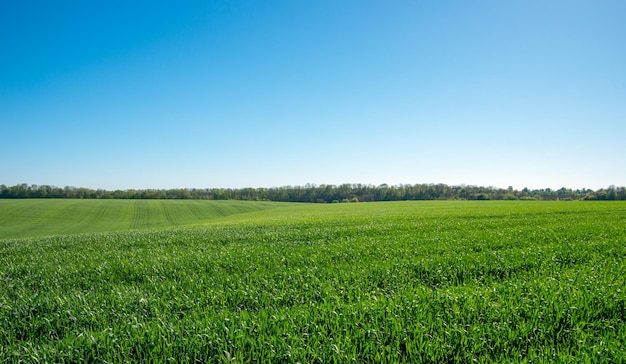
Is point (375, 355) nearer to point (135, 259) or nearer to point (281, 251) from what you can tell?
point (281, 251)

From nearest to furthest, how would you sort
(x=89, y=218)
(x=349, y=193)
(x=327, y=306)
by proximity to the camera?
(x=327, y=306), (x=89, y=218), (x=349, y=193)

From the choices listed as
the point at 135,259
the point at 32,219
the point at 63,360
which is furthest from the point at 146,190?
the point at 63,360

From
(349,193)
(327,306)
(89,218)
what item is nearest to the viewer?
(327,306)

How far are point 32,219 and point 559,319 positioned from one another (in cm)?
7414

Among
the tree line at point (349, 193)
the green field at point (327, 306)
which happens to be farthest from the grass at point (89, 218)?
the tree line at point (349, 193)

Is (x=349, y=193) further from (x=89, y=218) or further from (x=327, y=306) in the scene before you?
(x=327, y=306)

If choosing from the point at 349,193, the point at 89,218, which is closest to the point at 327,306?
the point at 89,218

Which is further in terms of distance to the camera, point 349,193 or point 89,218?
point 349,193

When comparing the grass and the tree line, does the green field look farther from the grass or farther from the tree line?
the tree line

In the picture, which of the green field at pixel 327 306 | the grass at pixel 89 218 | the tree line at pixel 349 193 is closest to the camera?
the green field at pixel 327 306

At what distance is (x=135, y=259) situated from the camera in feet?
36.4

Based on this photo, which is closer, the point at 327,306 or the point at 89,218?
the point at 327,306

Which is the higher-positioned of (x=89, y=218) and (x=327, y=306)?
(x=327, y=306)

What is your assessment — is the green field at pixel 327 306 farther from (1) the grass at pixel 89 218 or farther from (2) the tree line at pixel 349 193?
(2) the tree line at pixel 349 193
